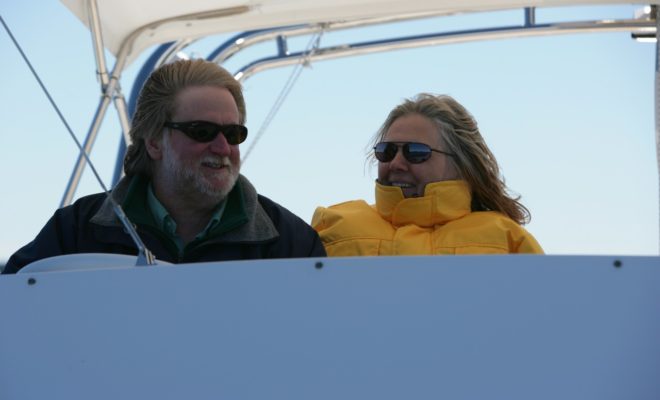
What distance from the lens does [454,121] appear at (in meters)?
3.12

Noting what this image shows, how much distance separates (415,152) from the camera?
2.96 meters

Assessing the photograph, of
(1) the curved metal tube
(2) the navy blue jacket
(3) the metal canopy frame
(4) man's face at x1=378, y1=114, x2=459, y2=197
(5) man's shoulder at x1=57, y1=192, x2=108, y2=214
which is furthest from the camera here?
(1) the curved metal tube

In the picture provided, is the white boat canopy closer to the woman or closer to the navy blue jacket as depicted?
the woman

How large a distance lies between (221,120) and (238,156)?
0.10 m

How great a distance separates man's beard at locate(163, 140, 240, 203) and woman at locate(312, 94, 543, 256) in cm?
37

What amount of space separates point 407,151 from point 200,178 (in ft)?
2.02

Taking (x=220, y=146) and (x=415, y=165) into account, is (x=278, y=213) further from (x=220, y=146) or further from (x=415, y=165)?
(x=415, y=165)

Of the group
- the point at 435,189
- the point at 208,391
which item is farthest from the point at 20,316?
the point at 435,189

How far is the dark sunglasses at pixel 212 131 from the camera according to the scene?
263 cm

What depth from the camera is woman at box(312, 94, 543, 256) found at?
2.80 metres

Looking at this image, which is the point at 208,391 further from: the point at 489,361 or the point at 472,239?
the point at 472,239

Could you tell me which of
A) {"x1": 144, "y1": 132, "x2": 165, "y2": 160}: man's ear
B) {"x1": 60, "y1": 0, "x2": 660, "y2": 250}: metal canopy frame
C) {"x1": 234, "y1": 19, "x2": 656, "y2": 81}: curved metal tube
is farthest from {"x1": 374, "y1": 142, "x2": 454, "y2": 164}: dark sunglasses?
{"x1": 234, "y1": 19, "x2": 656, "y2": 81}: curved metal tube

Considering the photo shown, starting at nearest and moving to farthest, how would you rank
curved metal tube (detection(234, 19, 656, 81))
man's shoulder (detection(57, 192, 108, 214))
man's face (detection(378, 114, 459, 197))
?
man's shoulder (detection(57, 192, 108, 214)) < man's face (detection(378, 114, 459, 197)) < curved metal tube (detection(234, 19, 656, 81))

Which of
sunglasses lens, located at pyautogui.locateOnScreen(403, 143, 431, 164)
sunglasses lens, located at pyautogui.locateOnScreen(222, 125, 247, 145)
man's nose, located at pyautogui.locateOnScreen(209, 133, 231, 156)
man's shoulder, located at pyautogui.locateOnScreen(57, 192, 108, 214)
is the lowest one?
man's shoulder, located at pyautogui.locateOnScreen(57, 192, 108, 214)
